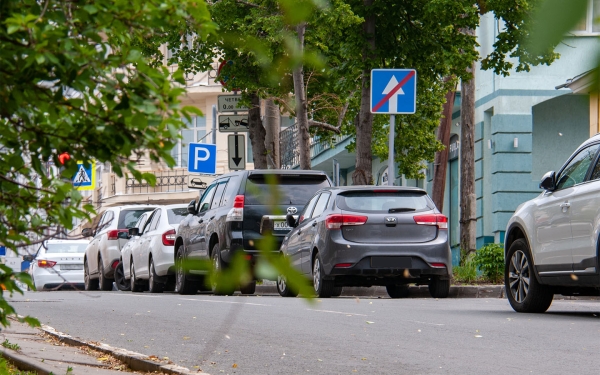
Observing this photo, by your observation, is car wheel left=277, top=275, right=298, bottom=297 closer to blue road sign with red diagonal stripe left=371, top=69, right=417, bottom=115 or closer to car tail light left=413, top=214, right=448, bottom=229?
car tail light left=413, top=214, right=448, bottom=229

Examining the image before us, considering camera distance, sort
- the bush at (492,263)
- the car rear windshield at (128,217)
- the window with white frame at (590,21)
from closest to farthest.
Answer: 1. the window with white frame at (590,21)
2. the bush at (492,263)
3. the car rear windshield at (128,217)

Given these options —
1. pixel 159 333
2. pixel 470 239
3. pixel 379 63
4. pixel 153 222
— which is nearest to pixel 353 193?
pixel 379 63

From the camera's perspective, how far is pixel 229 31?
1.89 meters

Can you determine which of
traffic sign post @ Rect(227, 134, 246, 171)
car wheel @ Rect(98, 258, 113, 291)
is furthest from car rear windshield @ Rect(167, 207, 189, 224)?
car wheel @ Rect(98, 258, 113, 291)

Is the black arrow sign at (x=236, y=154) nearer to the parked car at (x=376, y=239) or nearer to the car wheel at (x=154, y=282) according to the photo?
the car wheel at (x=154, y=282)

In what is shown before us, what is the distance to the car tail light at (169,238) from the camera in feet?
65.1

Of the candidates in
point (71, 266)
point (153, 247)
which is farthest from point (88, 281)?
point (153, 247)

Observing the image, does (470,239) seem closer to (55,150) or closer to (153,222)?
(153,222)

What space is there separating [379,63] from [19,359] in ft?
39.0

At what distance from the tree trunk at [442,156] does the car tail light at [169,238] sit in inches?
359

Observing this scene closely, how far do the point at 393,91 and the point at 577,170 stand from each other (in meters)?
6.01

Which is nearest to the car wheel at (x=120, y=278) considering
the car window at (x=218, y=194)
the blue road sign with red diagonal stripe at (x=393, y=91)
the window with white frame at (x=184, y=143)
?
the car window at (x=218, y=194)

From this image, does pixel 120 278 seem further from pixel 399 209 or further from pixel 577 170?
pixel 577 170

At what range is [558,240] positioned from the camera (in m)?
11.0
